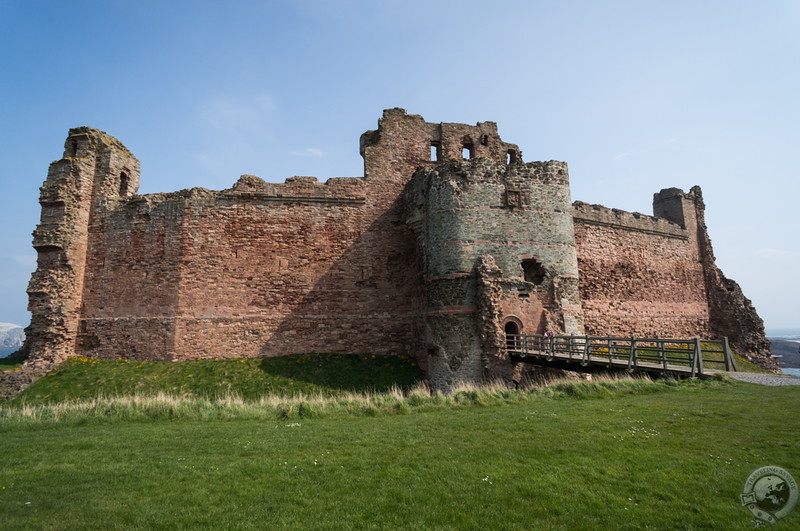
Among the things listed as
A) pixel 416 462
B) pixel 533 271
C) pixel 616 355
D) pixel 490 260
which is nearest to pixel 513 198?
pixel 490 260

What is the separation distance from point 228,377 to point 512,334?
34.6 ft

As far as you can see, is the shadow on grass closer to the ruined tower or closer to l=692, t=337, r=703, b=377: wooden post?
the ruined tower

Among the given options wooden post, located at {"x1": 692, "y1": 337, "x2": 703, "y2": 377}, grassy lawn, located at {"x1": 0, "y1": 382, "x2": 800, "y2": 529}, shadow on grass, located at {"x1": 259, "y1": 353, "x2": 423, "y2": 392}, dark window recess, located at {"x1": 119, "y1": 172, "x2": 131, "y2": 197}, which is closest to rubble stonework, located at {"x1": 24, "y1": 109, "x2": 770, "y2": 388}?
dark window recess, located at {"x1": 119, "y1": 172, "x2": 131, "y2": 197}

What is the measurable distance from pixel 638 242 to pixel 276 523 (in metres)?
26.3

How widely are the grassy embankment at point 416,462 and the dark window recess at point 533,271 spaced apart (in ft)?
23.6

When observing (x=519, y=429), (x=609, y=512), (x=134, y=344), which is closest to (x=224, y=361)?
(x=134, y=344)

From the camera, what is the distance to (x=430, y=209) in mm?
19484

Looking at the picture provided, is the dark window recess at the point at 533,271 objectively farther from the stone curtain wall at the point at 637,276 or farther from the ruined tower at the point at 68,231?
the ruined tower at the point at 68,231

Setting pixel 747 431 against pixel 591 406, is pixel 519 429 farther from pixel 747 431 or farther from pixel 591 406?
pixel 747 431

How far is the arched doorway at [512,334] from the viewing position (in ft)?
58.3

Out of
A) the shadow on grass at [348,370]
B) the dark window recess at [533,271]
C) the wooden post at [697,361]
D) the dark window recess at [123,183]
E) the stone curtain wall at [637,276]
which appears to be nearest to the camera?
the wooden post at [697,361]

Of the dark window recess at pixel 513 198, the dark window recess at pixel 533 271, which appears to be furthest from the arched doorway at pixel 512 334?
the dark window recess at pixel 513 198

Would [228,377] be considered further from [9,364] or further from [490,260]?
[490,260]

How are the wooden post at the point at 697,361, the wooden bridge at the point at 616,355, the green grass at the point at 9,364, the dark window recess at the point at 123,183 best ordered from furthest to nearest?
the dark window recess at the point at 123,183
the green grass at the point at 9,364
the wooden bridge at the point at 616,355
the wooden post at the point at 697,361
